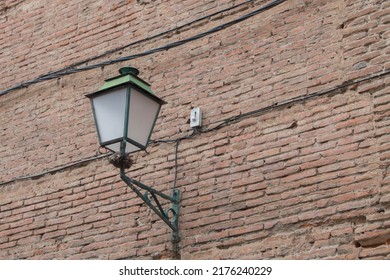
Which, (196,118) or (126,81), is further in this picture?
(196,118)

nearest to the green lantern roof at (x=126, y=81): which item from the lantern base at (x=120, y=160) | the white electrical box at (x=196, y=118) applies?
the lantern base at (x=120, y=160)

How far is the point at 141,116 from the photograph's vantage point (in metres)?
4.83

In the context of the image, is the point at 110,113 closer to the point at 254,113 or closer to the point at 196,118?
the point at 196,118

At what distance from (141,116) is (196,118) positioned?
2.85 feet

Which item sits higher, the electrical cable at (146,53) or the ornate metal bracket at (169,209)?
the electrical cable at (146,53)

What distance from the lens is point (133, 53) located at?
6.29 m

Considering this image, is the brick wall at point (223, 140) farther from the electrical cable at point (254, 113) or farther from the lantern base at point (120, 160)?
the lantern base at point (120, 160)

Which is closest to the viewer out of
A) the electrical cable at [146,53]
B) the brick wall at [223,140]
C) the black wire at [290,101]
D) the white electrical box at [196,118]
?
the brick wall at [223,140]

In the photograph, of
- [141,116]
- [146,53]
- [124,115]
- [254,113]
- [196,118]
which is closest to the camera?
[124,115]

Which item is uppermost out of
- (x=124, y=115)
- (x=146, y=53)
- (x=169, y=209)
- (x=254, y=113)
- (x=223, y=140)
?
(x=146, y=53)

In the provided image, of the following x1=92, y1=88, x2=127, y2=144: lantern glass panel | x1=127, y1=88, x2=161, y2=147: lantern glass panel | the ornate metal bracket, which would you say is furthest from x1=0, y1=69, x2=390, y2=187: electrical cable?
x1=92, y1=88, x2=127, y2=144: lantern glass panel

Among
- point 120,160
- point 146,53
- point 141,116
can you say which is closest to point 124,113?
point 141,116

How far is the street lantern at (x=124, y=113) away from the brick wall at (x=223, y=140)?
0.78 metres

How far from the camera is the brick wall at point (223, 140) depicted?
16.0 feet
